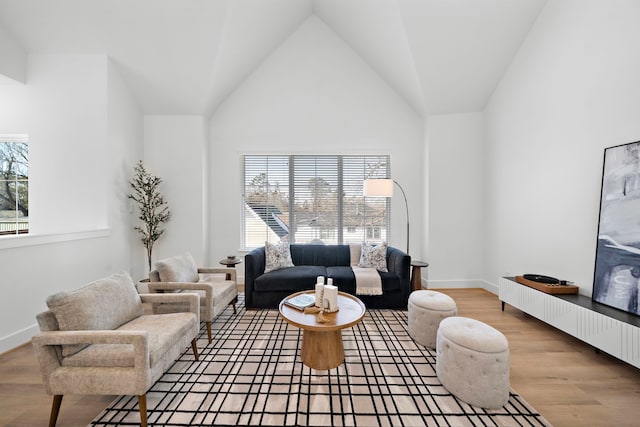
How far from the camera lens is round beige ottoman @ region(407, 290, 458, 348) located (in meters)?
2.64

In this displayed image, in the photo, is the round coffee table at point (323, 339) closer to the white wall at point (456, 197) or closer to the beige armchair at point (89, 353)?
the beige armchair at point (89, 353)

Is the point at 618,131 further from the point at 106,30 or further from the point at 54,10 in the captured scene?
the point at 54,10

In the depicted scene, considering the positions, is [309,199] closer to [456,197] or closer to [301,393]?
[456,197]

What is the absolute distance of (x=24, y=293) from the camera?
2715mm

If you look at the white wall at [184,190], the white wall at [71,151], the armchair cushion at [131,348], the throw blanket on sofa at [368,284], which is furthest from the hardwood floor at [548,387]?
the white wall at [184,190]

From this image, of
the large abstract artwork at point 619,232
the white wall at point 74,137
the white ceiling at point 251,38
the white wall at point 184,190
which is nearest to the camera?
the large abstract artwork at point 619,232

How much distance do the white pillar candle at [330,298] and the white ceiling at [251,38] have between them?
349 cm

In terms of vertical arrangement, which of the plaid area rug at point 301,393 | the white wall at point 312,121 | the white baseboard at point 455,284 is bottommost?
the plaid area rug at point 301,393

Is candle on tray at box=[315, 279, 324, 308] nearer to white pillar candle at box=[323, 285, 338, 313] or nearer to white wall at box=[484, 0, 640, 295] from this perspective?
white pillar candle at box=[323, 285, 338, 313]

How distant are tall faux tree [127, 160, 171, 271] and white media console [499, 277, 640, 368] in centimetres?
520

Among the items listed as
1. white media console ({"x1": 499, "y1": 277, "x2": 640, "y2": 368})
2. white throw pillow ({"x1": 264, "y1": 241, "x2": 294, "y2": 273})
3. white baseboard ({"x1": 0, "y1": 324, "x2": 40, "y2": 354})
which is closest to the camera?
white media console ({"x1": 499, "y1": 277, "x2": 640, "y2": 368})

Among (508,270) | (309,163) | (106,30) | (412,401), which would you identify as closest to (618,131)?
(508,270)

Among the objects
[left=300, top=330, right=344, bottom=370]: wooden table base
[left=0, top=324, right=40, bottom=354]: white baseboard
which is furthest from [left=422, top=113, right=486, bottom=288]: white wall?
[left=0, top=324, right=40, bottom=354]: white baseboard

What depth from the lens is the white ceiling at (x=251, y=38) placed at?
332cm
